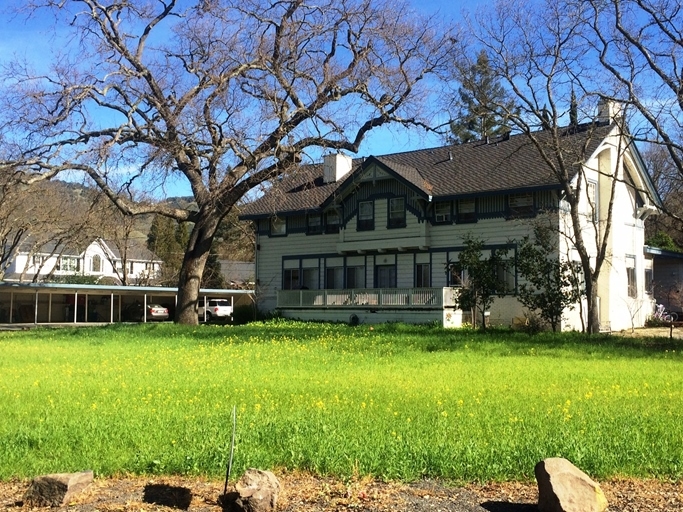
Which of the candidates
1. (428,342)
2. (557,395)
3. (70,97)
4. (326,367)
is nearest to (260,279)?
(70,97)

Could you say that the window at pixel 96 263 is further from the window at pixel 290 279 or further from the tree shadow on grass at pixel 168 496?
the tree shadow on grass at pixel 168 496

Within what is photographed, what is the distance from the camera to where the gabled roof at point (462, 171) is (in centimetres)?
3241

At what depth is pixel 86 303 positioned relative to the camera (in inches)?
2048

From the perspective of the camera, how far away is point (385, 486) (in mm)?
6566

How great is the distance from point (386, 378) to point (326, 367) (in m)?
2.56

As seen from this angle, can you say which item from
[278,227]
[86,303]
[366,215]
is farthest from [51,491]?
[86,303]

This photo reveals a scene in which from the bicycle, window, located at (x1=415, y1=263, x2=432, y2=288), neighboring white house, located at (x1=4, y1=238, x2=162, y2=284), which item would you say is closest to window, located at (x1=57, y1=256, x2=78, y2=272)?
neighboring white house, located at (x1=4, y1=238, x2=162, y2=284)

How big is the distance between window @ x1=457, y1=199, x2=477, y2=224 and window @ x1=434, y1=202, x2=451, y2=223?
1.99ft

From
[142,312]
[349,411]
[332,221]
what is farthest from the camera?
[142,312]

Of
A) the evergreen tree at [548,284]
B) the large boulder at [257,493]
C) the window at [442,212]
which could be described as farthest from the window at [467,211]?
the large boulder at [257,493]

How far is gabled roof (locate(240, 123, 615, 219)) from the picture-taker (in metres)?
32.4

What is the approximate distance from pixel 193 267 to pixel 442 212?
485 inches

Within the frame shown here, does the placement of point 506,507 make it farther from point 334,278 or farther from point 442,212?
Result: point 334,278

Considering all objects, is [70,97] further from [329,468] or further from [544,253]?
[329,468]
